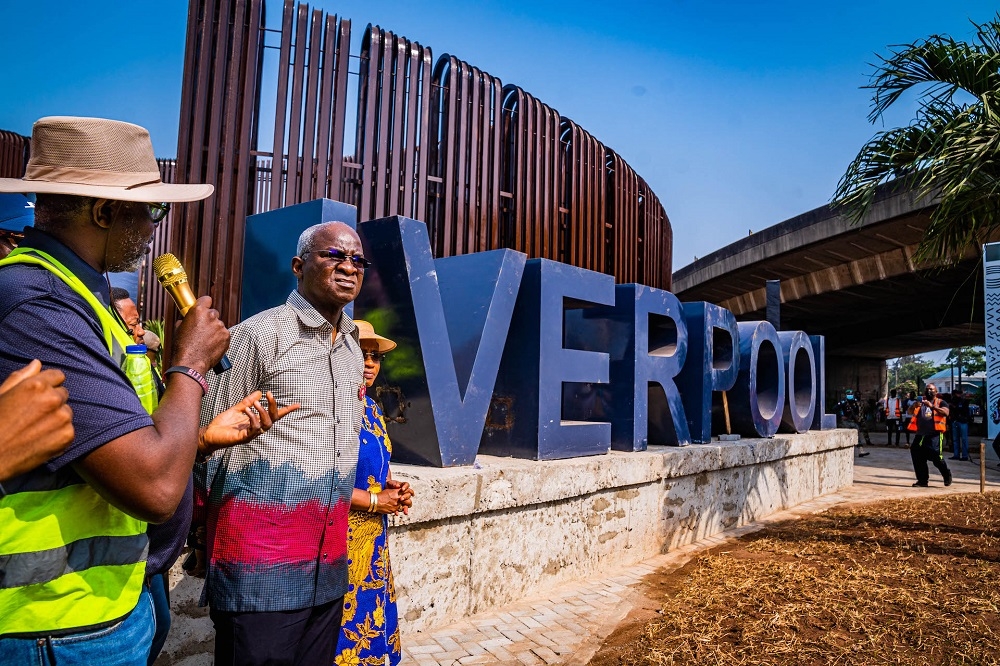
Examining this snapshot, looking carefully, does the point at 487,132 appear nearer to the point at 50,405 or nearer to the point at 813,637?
the point at 813,637

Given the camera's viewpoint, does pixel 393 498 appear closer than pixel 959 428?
Yes

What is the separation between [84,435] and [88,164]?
621 millimetres

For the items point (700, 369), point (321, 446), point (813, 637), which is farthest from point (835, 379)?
point (321, 446)

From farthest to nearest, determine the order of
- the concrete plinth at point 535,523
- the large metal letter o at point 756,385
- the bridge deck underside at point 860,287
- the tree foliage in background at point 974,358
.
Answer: the tree foliage in background at point 974,358, the bridge deck underside at point 860,287, the large metal letter o at point 756,385, the concrete plinth at point 535,523

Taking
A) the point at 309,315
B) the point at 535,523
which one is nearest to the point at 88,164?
the point at 309,315

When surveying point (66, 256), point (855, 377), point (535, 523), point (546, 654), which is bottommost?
point (546, 654)

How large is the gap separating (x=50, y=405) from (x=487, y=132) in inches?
286

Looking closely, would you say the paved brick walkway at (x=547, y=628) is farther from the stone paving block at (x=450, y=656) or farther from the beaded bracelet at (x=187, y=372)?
the beaded bracelet at (x=187, y=372)

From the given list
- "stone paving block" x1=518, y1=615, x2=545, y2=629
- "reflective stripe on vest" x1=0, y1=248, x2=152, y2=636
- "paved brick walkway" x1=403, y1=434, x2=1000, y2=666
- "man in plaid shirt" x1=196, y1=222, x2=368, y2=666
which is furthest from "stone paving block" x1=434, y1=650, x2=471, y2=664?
"reflective stripe on vest" x1=0, y1=248, x2=152, y2=636

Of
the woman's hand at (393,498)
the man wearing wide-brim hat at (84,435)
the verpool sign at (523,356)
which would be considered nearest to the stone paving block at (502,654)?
the verpool sign at (523,356)

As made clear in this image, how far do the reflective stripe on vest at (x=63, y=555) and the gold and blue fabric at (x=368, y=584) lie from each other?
1.19 m

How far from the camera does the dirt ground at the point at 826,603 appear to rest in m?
3.87

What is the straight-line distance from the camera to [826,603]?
471 centimetres

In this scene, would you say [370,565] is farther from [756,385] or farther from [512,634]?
[756,385]
